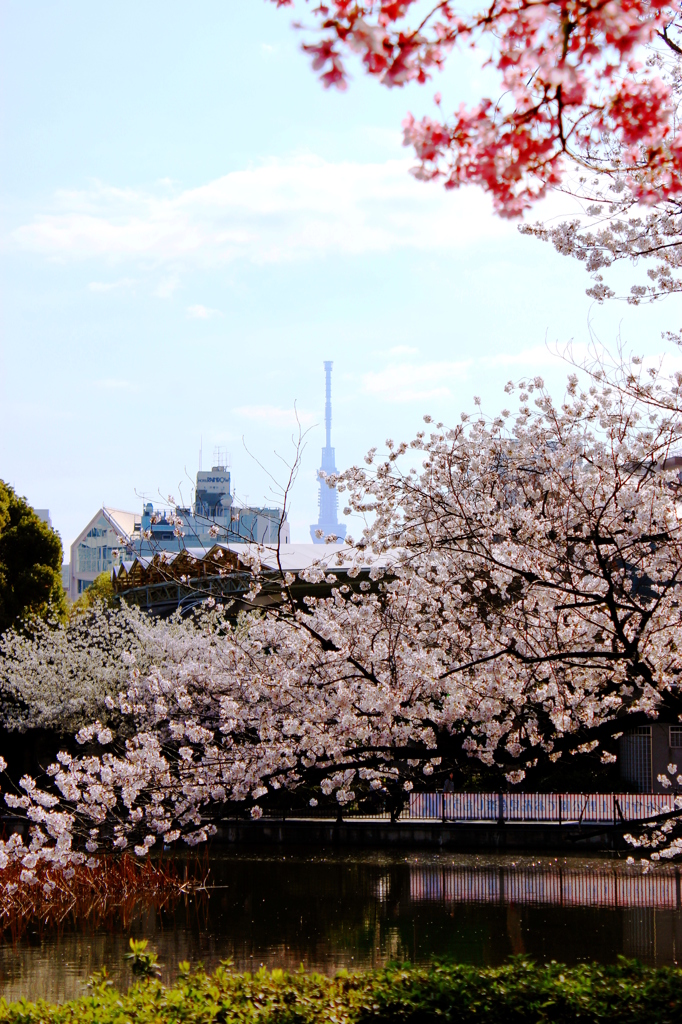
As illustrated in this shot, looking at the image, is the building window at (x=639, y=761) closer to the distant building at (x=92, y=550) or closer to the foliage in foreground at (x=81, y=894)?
the foliage in foreground at (x=81, y=894)

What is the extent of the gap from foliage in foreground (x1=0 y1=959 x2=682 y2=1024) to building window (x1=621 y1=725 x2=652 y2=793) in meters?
22.8

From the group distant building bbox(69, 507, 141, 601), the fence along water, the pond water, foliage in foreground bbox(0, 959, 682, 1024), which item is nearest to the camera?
foliage in foreground bbox(0, 959, 682, 1024)

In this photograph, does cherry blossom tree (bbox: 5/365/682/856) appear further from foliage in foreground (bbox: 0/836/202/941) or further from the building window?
the building window

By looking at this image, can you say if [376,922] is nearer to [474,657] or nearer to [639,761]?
[474,657]

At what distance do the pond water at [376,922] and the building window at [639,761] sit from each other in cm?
631

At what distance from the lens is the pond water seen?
13227mm

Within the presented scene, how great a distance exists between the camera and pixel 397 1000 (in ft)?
21.2

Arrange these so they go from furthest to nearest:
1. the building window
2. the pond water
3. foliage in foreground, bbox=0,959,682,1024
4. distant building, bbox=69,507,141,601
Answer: distant building, bbox=69,507,141,601 → the building window → the pond water → foliage in foreground, bbox=0,959,682,1024

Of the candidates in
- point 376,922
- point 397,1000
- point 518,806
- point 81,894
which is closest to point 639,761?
point 518,806

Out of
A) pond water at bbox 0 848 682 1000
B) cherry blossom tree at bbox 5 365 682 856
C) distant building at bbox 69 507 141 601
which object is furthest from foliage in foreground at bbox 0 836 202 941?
distant building at bbox 69 507 141 601

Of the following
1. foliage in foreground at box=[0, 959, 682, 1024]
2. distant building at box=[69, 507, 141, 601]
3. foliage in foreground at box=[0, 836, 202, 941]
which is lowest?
foliage in foreground at box=[0, 836, 202, 941]

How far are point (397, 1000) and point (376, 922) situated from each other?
404 inches

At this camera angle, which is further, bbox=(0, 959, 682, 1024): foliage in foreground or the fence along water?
the fence along water

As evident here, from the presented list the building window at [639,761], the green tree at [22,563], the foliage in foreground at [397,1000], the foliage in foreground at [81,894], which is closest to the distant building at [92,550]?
the green tree at [22,563]
